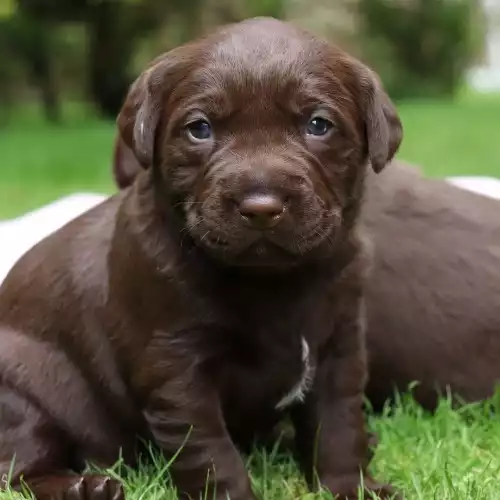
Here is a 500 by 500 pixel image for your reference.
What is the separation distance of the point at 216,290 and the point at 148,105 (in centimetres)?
48

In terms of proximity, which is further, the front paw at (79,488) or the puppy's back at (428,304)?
the puppy's back at (428,304)

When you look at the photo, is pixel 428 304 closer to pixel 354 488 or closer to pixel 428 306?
pixel 428 306

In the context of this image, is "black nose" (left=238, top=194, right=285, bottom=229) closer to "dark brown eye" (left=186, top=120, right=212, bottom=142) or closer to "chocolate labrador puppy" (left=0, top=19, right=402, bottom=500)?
"chocolate labrador puppy" (left=0, top=19, right=402, bottom=500)

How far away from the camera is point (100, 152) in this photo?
12.4 meters

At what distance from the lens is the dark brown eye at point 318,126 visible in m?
2.43

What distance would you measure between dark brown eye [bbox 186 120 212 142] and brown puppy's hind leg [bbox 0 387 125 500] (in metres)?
0.94

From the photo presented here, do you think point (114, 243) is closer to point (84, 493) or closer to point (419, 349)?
point (84, 493)

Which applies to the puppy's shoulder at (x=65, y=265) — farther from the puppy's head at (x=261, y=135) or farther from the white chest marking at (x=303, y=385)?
the white chest marking at (x=303, y=385)

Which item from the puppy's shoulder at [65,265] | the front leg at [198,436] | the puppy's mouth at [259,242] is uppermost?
the puppy's mouth at [259,242]

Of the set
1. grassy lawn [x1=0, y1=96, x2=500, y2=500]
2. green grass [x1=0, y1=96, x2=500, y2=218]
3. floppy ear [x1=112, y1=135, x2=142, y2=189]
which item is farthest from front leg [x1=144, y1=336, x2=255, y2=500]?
green grass [x1=0, y1=96, x2=500, y2=218]

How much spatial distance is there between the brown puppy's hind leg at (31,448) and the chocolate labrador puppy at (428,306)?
3.16 ft

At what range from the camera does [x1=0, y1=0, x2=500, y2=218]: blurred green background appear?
1132 cm

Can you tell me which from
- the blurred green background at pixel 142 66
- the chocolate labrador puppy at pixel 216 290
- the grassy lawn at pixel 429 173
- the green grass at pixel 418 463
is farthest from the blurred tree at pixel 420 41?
the chocolate labrador puppy at pixel 216 290

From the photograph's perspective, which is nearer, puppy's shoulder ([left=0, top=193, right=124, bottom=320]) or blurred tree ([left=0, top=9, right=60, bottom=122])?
puppy's shoulder ([left=0, top=193, right=124, bottom=320])
